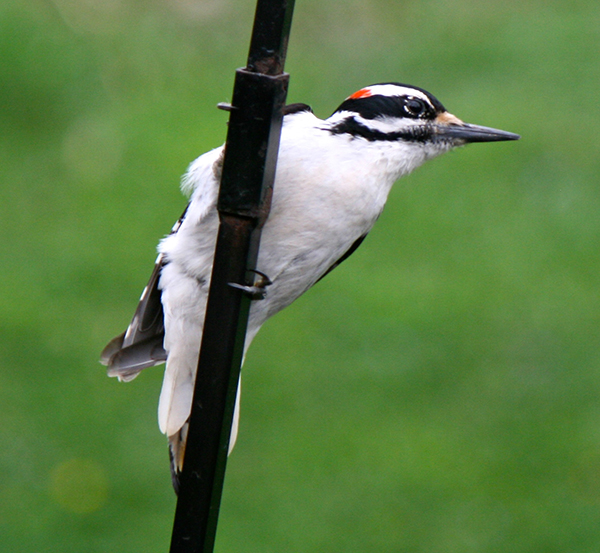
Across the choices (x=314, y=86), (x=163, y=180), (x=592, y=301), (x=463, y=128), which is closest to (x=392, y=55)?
(x=314, y=86)

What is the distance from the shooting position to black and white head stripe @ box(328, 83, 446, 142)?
325cm

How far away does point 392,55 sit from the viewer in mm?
8875

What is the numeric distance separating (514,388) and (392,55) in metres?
3.99

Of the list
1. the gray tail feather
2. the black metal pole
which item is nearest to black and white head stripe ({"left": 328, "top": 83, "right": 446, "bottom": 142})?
the black metal pole

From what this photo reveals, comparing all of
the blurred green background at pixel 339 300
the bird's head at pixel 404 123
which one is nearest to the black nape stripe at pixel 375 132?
the bird's head at pixel 404 123

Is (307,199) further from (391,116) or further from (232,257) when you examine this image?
(232,257)

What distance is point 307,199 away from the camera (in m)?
3.13

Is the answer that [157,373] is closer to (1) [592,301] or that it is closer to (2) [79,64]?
(1) [592,301]

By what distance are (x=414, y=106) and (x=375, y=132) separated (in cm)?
15

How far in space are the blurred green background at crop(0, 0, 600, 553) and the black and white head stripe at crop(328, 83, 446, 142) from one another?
2349mm

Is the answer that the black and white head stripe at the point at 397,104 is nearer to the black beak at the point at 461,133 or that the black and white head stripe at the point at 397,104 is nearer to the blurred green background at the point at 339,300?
the black beak at the point at 461,133

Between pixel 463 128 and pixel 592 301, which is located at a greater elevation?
pixel 592 301

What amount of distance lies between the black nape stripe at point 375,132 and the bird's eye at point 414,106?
0.04 meters

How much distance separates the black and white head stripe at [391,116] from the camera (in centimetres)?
325
